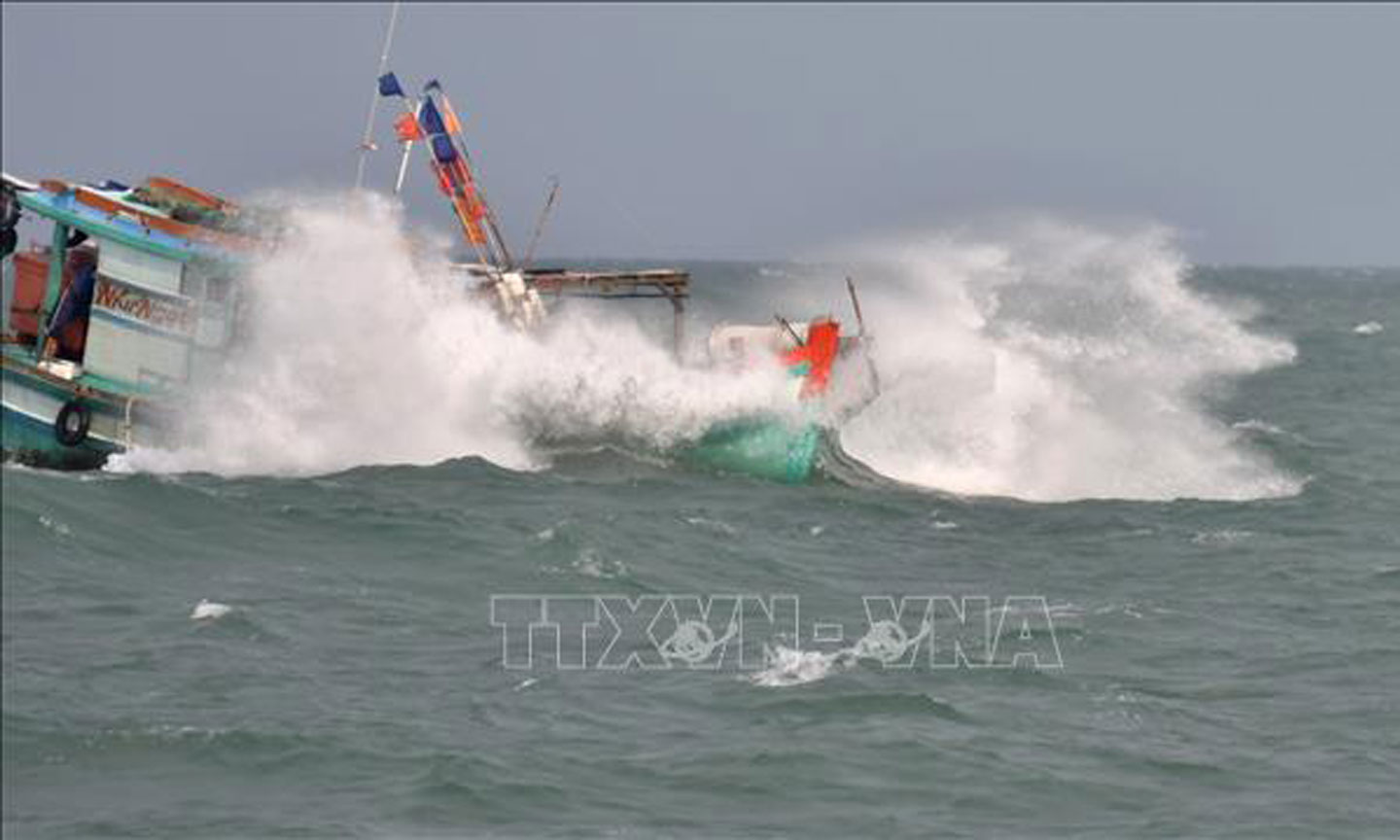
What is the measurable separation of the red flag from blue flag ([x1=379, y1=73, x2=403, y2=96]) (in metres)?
0.56

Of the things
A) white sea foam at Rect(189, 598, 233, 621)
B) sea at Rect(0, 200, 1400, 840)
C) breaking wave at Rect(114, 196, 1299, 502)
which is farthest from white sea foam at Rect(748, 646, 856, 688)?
breaking wave at Rect(114, 196, 1299, 502)

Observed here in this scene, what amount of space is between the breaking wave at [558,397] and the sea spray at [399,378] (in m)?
0.04

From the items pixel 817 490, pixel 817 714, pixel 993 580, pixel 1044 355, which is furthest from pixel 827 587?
pixel 1044 355

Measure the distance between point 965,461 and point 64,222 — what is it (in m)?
20.4

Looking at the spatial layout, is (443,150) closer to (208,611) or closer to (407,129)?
(407,129)

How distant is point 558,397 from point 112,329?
366 inches

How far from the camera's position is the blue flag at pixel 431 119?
43656 mm

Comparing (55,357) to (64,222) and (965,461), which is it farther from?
(965,461)

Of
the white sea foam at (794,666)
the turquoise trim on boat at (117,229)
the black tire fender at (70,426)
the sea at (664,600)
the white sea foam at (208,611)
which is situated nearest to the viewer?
the sea at (664,600)

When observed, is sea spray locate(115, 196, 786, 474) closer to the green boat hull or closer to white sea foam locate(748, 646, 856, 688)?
the green boat hull

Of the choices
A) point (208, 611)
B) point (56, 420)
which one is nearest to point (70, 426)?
point (56, 420)

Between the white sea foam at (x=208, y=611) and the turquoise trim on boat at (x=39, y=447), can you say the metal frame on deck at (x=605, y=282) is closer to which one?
the turquoise trim on boat at (x=39, y=447)

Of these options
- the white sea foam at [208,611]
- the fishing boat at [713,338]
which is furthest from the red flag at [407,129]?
the white sea foam at [208,611]

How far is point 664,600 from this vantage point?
97.3 ft
